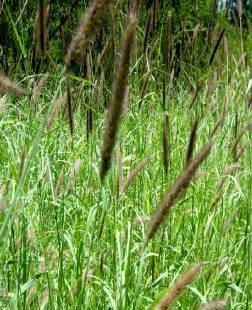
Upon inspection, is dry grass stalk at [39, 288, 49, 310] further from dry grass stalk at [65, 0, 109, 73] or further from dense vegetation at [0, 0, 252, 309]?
dry grass stalk at [65, 0, 109, 73]

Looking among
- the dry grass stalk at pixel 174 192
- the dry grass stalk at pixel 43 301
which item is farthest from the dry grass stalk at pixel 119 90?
the dry grass stalk at pixel 43 301

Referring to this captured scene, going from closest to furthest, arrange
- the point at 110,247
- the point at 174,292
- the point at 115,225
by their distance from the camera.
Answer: the point at 174,292
the point at 115,225
the point at 110,247

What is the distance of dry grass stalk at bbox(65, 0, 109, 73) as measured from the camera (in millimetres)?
839

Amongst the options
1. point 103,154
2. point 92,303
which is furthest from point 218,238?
point 103,154

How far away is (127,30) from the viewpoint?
2.90 ft

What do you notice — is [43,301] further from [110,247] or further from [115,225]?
[110,247]

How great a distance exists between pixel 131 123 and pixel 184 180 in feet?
8.19

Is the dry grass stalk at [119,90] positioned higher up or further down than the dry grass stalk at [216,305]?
higher up

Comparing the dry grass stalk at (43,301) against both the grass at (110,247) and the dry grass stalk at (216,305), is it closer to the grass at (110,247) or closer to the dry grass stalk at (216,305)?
the grass at (110,247)

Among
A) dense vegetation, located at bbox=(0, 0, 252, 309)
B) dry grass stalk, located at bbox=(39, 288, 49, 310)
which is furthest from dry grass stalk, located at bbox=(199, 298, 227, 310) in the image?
dry grass stalk, located at bbox=(39, 288, 49, 310)

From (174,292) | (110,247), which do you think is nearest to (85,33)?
(174,292)

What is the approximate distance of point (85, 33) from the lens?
2.77 feet

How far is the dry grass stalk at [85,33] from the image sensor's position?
2.75ft

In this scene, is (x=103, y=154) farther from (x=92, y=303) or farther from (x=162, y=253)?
(x=162, y=253)
